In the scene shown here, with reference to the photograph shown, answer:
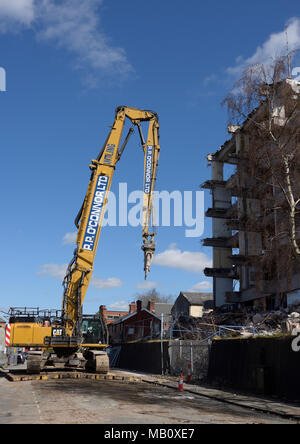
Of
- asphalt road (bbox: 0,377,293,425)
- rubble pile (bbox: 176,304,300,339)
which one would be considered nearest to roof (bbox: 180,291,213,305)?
rubble pile (bbox: 176,304,300,339)

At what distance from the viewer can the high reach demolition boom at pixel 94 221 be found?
22.6 m

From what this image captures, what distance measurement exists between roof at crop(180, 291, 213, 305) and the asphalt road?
4712cm

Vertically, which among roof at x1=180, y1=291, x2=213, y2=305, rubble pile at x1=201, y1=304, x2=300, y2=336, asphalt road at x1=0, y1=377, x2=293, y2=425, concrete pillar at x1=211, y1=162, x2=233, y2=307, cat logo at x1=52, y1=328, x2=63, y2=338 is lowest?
asphalt road at x1=0, y1=377, x2=293, y2=425

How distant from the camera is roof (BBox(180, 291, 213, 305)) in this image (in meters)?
64.7

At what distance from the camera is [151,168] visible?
24.9 meters

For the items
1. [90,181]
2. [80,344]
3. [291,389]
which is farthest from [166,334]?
[291,389]

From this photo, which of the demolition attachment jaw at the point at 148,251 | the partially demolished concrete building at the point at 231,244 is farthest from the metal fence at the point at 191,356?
the partially demolished concrete building at the point at 231,244

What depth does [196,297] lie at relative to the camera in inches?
2628

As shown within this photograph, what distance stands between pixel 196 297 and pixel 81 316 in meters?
45.8

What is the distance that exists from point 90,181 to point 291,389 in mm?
13844

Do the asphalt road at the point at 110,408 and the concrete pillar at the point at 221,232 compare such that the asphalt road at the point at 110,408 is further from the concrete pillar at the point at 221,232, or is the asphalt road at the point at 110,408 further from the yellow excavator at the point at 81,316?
the concrete pillar at the point at 221,232

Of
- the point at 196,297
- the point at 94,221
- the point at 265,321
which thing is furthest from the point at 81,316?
the point at 196,297

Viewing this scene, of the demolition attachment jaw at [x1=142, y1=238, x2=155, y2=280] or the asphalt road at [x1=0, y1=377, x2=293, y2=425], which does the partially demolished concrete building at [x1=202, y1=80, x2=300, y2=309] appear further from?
the asphalt road at [x1=0, y1=377, x2=293, y2=425]

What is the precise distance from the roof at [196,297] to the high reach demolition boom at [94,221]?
138 feet
